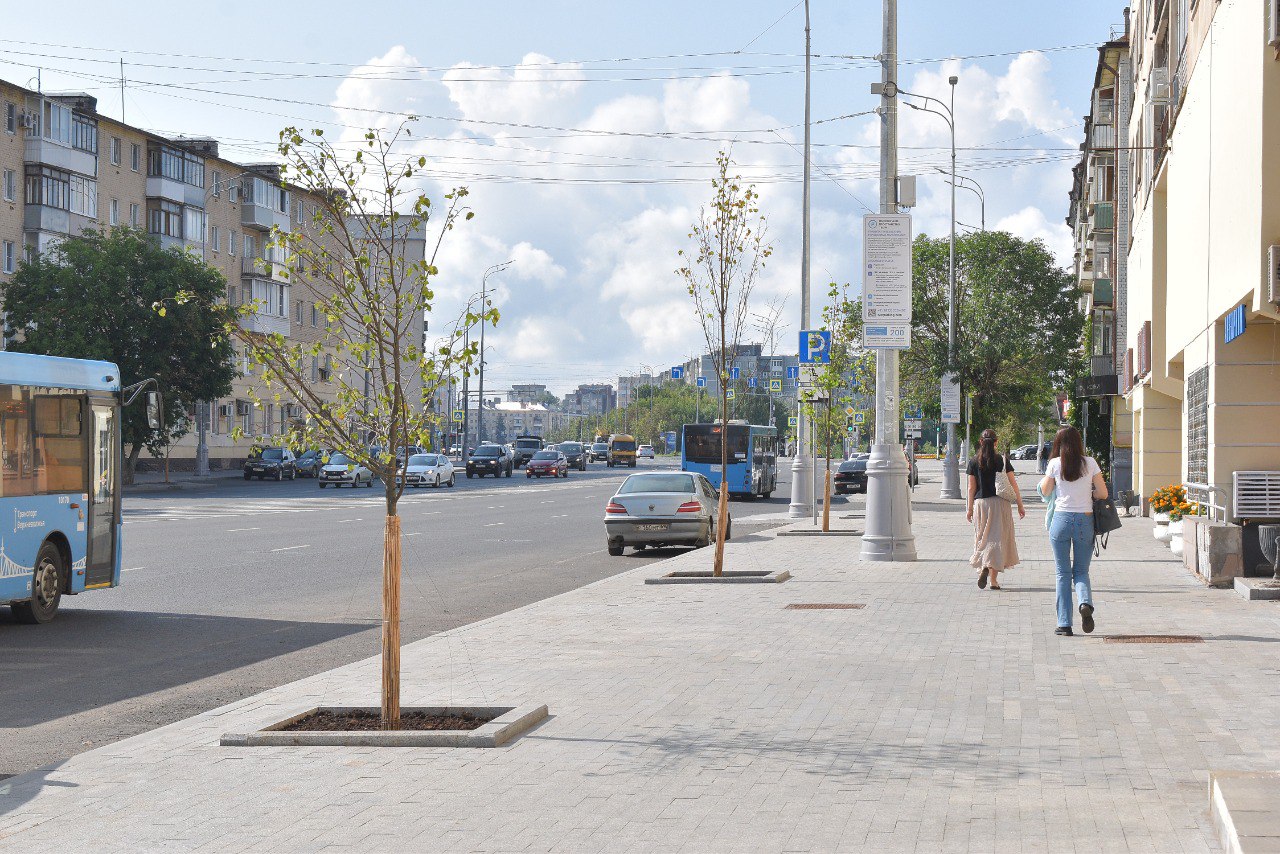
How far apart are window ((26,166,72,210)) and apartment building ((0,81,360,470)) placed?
0.14 feet

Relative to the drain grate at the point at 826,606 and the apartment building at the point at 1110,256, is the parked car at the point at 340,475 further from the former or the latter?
the drain grate at the point at 826,606

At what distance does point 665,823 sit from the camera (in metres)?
6.26

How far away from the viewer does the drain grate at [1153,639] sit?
39.7 ft

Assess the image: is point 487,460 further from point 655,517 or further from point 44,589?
point 44,589

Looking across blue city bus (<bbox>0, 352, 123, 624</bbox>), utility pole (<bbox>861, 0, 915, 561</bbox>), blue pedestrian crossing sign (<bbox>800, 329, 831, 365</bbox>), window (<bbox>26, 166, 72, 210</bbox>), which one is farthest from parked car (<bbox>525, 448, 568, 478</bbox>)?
blue city bus (<bbox>0, 352, 123, 624</bbox>)

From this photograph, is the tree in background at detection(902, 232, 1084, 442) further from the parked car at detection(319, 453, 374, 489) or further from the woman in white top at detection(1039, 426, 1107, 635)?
the woman in white top at detection(1039, 426, 1107, 635)

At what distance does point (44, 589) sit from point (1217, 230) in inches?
534

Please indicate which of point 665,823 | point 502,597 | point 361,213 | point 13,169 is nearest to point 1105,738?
point 665,823

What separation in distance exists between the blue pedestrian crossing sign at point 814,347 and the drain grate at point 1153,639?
18354 millimetres

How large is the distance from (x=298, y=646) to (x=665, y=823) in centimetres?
744

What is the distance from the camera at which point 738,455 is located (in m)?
52.2

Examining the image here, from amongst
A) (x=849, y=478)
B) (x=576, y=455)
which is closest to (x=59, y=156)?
(x=849, y=478)

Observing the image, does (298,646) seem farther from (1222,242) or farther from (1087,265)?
(1087,265)

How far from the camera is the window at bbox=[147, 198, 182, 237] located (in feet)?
254
